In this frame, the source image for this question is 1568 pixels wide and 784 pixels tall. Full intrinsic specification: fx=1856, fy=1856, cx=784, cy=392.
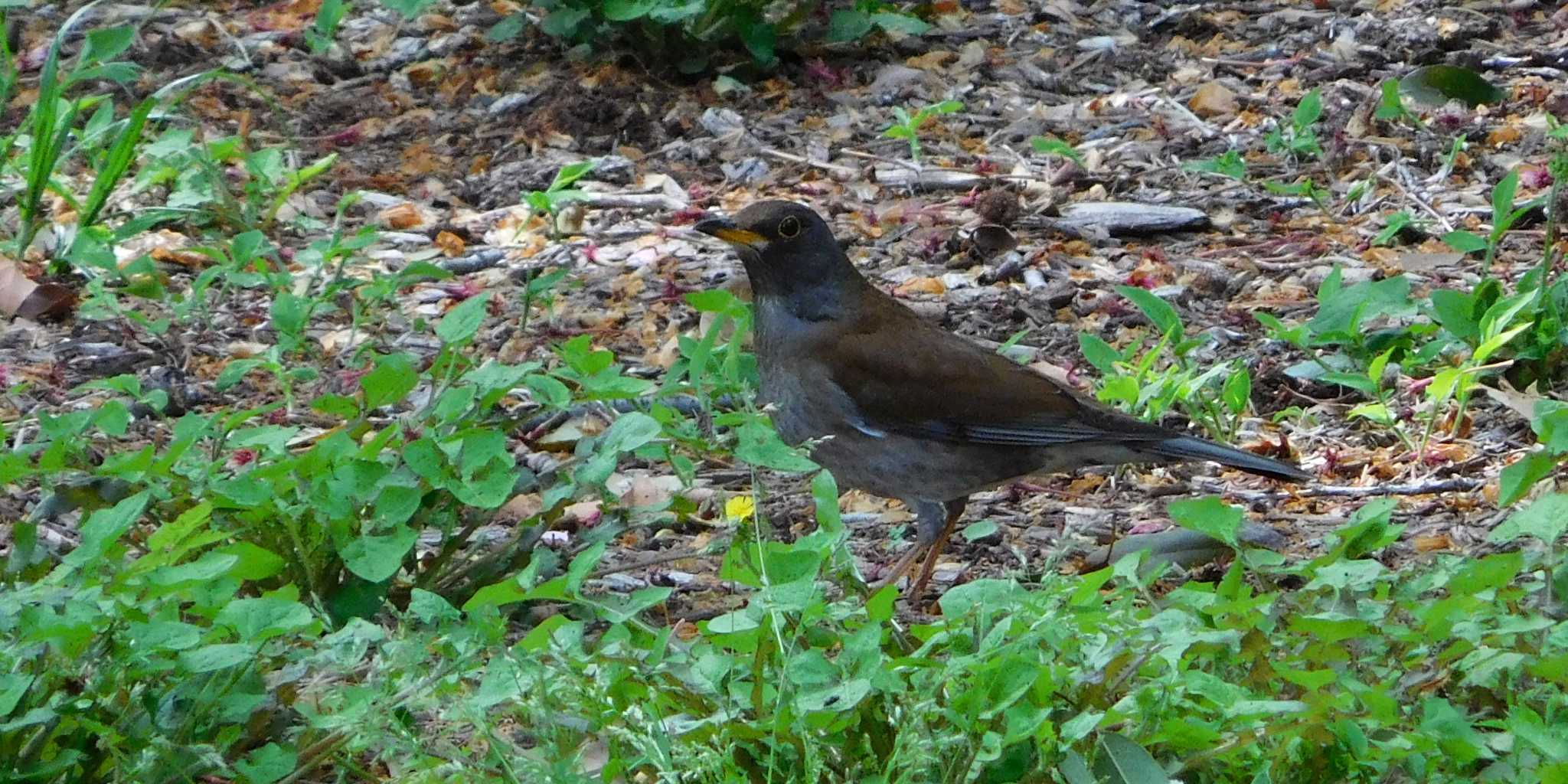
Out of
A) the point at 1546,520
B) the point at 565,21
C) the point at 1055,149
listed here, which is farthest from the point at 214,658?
the point at 565,21

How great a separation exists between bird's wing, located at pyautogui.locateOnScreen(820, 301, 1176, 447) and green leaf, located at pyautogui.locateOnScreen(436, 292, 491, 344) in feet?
5.10

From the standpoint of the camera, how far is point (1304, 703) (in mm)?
2795

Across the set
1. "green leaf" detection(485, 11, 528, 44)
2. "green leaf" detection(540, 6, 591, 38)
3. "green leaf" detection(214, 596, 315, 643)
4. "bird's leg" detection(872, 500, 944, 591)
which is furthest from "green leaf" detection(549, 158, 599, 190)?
"green leaf" detection(214, 596, 315, 643)

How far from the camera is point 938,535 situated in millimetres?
5062

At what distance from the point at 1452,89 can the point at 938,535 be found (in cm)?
339

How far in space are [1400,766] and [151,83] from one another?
6381 mm

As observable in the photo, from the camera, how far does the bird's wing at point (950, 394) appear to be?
5.18 metres

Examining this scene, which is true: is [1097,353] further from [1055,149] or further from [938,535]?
[1055,149]

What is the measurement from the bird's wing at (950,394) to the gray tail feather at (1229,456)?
142 millimetres

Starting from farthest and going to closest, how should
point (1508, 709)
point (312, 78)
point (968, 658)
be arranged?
point (312, 78) < point (1508, 709) < point (968, 658)

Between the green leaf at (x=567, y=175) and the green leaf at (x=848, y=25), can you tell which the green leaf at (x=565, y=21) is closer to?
the green leaf at (x=848, y=25)

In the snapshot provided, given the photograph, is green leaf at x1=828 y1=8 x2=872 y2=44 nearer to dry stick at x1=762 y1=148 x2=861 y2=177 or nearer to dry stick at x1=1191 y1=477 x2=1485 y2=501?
dry stick at x1=762 y1=148 x2=861 y2=177

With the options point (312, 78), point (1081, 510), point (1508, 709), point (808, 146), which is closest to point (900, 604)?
point (1081, 510)

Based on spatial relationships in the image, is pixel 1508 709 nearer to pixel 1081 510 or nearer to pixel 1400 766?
pixel 1400 766
